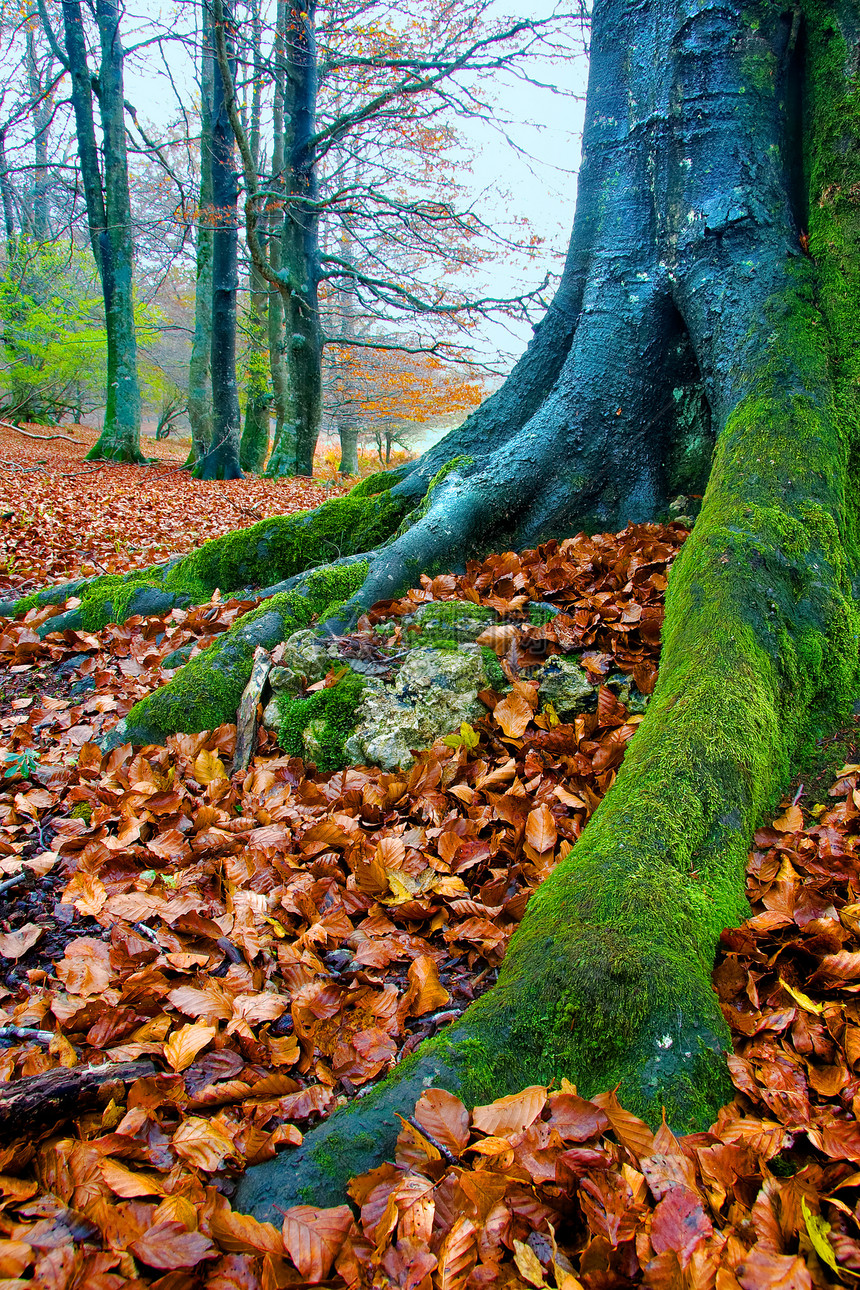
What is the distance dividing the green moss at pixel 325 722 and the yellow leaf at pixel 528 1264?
1.74m

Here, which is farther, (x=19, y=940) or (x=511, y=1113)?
(x=19, y=940)

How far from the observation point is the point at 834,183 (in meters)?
2.86

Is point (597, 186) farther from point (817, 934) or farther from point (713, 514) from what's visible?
point (817, 934)

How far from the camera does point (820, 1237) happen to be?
3.18ft

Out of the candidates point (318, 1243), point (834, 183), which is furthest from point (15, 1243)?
point (834, 183)

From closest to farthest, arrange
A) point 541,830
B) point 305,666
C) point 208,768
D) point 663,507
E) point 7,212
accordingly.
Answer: point 541,830 < point 208,768 < point 305,666 < point 663,507 < point 7,212

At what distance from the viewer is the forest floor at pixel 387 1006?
41.3 inches

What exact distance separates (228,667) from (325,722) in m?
0.82

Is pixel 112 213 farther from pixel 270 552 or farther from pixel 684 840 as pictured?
pixel 684 840

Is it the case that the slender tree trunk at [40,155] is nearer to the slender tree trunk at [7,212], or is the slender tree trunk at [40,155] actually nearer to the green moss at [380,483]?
the slender tree trunk at [7,212]

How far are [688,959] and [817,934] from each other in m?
0.32

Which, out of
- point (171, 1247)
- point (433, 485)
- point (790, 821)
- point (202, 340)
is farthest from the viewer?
point (202, 340)

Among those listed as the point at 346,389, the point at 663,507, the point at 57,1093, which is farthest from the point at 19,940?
the point at 346,389

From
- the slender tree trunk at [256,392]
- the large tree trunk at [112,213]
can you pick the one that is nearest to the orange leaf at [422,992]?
the large tree trunk at [112,213]
